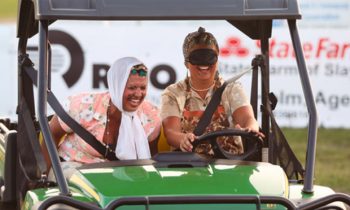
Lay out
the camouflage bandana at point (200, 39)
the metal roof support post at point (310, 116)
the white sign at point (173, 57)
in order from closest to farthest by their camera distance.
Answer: the metal roof support post at point (310, 116) < the camouflage bandana at point (200, 39) < the white sign at point (173, 57)

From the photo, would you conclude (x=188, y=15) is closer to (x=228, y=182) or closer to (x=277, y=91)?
(x=228, y=182)

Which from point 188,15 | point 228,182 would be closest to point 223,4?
point 188,15

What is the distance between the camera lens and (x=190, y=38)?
7.86m

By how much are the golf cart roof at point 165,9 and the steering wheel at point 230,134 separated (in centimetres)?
74

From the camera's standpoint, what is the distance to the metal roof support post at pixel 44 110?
636 centimetres

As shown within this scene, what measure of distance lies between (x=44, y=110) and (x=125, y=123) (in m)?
0.89

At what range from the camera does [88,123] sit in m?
7.41

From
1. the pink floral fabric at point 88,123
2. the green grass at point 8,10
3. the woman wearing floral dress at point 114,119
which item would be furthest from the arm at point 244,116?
the green grass at point 8,10

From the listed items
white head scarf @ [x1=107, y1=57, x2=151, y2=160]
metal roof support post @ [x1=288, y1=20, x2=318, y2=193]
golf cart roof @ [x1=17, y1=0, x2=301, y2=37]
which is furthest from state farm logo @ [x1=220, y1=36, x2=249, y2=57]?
golf cart roof @ [x1=17, y1=0, x2=301, y2=37]

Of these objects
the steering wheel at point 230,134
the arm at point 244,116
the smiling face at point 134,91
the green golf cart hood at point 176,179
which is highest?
the smiling face at point 134,91

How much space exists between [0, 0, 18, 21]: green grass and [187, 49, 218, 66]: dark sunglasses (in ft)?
31.5

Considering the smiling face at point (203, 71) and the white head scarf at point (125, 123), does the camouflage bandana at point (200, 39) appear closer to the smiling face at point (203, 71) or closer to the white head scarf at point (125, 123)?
the smiling face at point (203, 71)

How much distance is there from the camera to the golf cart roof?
6.61 m

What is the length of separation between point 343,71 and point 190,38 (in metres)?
9.00
